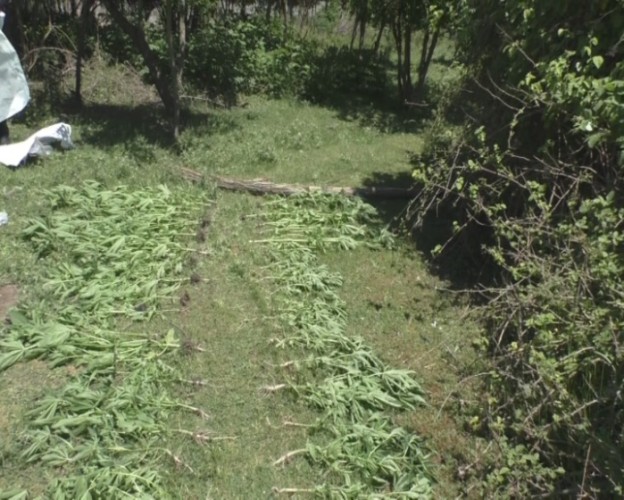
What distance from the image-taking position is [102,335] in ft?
14.6

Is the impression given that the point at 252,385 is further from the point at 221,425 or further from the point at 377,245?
the point at 377,245

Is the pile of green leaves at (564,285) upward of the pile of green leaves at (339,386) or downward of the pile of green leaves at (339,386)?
upward

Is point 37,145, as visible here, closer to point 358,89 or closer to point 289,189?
point 289,189

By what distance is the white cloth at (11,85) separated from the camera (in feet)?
23.5

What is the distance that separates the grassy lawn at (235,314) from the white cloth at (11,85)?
2.25 ft

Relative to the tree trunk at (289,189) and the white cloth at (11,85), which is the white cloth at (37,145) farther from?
the tree trunk at (289,189)

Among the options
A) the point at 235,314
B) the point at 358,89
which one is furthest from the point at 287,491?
the point at 358,89

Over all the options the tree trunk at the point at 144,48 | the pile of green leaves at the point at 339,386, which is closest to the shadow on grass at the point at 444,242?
the pile of green leaves at the point at 339,386

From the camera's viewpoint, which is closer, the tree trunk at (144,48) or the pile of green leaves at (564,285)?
the pile of green leaves at (564,285)

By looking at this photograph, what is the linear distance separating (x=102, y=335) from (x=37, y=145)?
3966 millimetres

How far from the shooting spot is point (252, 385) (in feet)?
13.7

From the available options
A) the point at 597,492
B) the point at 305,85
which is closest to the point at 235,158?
the point at 305,85

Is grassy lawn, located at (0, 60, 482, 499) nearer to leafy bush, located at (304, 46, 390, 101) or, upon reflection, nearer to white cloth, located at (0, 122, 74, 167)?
white cloth, located at (0, 122, 74, 167)

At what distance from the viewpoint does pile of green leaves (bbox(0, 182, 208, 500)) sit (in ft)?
11.3
